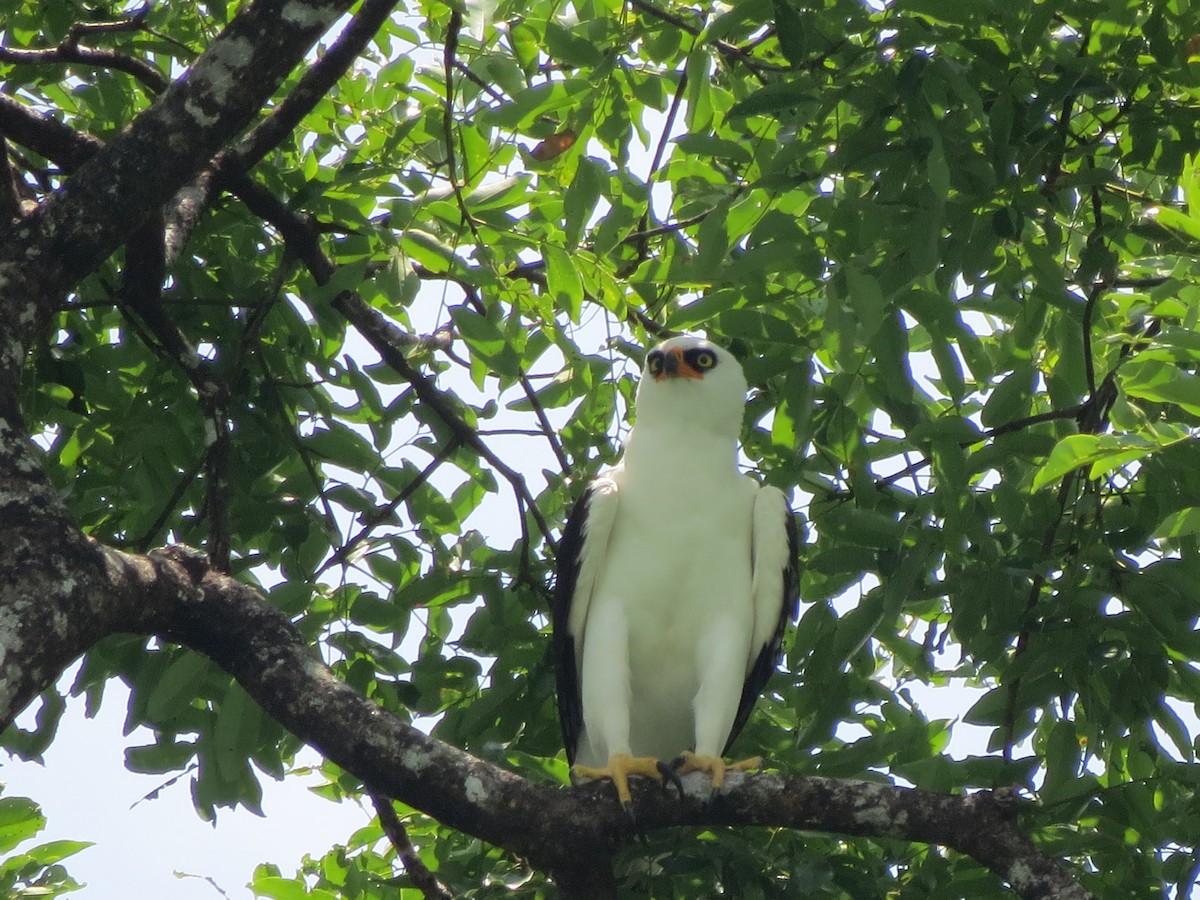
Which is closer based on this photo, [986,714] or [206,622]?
[206,622]

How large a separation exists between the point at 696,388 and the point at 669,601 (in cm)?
84

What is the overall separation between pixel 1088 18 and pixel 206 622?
277 centimetres

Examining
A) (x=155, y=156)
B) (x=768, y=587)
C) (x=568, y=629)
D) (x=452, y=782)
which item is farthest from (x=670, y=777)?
(x=155, y=156)

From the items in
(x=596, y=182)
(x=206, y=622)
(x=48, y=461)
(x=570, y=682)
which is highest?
→ (x=596, y=182)

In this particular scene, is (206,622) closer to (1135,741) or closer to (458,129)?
(458,129)

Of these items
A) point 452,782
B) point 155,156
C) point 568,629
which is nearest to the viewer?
point 452,782

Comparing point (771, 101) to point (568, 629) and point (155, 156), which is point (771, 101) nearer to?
point (155, 156)

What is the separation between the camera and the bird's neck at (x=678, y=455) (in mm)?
4848

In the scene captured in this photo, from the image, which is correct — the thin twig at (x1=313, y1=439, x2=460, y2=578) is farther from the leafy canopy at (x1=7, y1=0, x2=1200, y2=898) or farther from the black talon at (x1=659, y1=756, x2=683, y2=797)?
the black talon at (x1=659, y1=756, x2=683, y2=797)

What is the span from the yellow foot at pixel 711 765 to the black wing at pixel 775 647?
0.52 metres

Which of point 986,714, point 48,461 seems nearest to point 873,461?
point 986,714

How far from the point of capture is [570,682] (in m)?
4.49

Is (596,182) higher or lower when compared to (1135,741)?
higher

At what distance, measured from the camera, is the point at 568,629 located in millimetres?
4594
